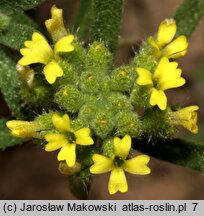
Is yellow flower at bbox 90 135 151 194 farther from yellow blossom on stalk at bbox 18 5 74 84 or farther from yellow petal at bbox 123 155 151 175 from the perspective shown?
yellow blossom on stalk at bbox 18 5 74 84

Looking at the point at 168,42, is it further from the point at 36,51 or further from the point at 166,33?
the point at 36,51

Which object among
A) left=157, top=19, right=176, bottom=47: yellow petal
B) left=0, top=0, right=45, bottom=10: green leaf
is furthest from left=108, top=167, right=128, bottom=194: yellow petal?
left=0, top=0, right=45, bottom=10: green leaf

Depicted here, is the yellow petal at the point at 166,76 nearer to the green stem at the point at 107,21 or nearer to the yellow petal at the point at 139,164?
the yellow petal at the point at 139,164

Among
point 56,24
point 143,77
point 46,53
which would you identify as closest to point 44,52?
point 46,53

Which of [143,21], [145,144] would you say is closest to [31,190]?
[145,144]

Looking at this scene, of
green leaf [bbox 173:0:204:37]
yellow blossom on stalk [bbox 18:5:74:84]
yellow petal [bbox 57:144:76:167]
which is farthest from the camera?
green leaf [bbox 173:0:204:37]

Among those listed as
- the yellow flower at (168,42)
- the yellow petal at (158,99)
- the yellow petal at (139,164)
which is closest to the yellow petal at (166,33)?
the yellow flower at (168,42)
